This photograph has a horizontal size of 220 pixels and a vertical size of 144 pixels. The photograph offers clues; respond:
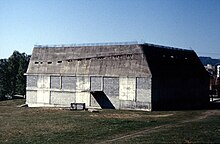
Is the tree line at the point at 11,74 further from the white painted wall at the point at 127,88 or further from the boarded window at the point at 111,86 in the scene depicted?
the white painted wall at the point at 127,88

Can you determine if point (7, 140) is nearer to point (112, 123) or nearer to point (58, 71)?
point (112, 123)

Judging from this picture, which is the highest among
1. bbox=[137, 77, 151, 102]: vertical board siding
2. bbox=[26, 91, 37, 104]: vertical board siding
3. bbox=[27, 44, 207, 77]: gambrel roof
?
bbox=[27, 44, 207, 77]: gambrel roof

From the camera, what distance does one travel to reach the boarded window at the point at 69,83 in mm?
50156

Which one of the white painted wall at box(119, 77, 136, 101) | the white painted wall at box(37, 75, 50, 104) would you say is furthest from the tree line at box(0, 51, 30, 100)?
the white painted wall at box(119, 77, 136, 101)

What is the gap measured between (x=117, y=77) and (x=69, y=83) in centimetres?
789

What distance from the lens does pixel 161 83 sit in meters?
45.7

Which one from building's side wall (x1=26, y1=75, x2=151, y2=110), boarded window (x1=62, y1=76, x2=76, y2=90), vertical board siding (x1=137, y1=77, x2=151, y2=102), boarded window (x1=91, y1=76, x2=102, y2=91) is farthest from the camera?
boarded window (x1=62, y1=76, x2=76, y2=90)

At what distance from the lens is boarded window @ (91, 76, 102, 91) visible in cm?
4762

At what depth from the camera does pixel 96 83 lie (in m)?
48.0

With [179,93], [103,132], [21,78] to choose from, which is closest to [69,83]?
[179,93]

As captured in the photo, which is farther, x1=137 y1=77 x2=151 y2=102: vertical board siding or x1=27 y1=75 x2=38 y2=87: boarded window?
x1=27 y1=75 x2=38 y2=87: boarded window

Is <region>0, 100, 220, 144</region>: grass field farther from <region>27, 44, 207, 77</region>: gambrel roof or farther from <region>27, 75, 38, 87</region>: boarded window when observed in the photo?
<region>27, 75, 38, 87</region>: boarded window

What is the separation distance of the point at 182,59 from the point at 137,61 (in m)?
11.1

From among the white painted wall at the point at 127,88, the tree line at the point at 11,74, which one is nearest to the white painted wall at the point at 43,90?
the white painted wall at the point at 127,88
